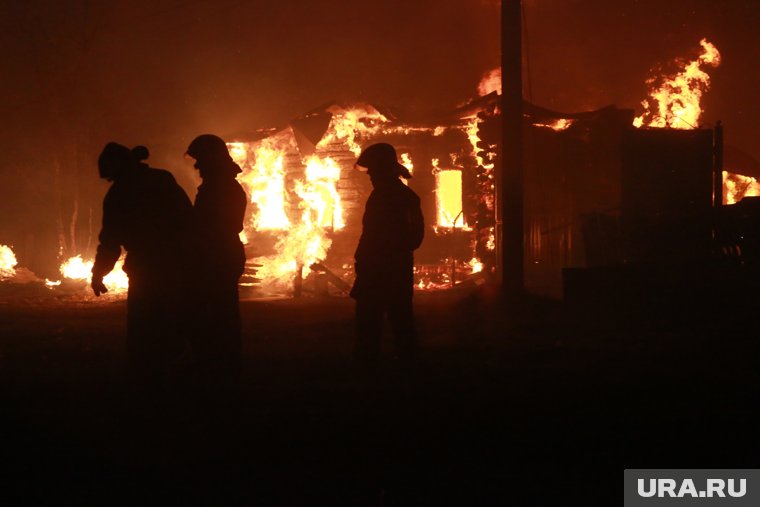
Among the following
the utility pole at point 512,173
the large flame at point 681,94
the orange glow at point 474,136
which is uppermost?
the large flame at point 681,94

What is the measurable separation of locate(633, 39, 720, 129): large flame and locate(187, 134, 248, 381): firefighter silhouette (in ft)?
80.4

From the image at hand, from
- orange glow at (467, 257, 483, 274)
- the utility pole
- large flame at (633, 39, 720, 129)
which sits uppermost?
large flame at (633, 39, 720, 129)

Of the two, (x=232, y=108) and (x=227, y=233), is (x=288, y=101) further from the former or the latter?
(x=227, y=233)

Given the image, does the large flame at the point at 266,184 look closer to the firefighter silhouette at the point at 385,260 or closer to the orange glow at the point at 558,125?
the orange glow at the point at 558,125

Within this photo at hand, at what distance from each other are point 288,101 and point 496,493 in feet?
87.8

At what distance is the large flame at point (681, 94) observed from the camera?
28484 millimetres

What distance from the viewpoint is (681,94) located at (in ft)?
95.7

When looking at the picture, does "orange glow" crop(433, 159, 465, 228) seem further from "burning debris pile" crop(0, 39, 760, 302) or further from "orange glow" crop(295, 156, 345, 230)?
"orange glow" crop(295, 156, 345, 230)

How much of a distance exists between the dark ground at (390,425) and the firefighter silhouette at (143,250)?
1.27ft

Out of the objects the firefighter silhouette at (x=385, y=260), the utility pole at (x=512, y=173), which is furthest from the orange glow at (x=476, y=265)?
the firefighter silhouette at (x=385, y=260)

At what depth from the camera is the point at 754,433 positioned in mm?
4789

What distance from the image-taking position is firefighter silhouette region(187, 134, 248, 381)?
6152mm

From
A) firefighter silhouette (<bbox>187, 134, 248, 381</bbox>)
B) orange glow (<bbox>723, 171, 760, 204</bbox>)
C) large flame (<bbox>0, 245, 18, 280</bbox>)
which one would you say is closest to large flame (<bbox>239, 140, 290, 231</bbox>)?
large flame (<bbox>0, 245, 18, 280</bbox>)

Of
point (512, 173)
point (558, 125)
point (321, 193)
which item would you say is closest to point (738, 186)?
point (558, 125)
